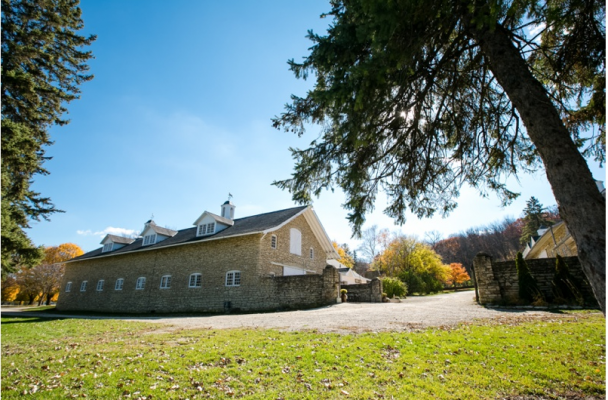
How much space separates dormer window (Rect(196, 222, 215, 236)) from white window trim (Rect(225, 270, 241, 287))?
428cm

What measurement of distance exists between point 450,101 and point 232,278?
16.0m

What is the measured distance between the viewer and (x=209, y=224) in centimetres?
2177

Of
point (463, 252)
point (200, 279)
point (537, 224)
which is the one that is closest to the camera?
point (200, 279)

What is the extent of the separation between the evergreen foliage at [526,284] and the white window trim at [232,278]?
14.6 m

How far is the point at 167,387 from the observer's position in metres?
3.74

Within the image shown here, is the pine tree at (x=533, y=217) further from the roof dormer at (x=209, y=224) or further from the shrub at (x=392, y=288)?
the roof dormer at (x=209, y=224)

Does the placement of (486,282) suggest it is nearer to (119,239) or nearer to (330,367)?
(330,367)

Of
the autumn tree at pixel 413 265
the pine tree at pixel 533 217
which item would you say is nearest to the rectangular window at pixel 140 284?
the autumn tree at pixel 413 265

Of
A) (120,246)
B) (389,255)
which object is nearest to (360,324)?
(120,246)

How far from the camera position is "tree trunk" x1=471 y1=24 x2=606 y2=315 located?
3164 mm

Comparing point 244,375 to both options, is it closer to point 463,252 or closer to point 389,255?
point 389,255

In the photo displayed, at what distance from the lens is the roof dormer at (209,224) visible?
845 inches

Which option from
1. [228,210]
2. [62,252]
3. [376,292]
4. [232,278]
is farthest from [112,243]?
[376,292]

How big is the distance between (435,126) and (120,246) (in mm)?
32550
